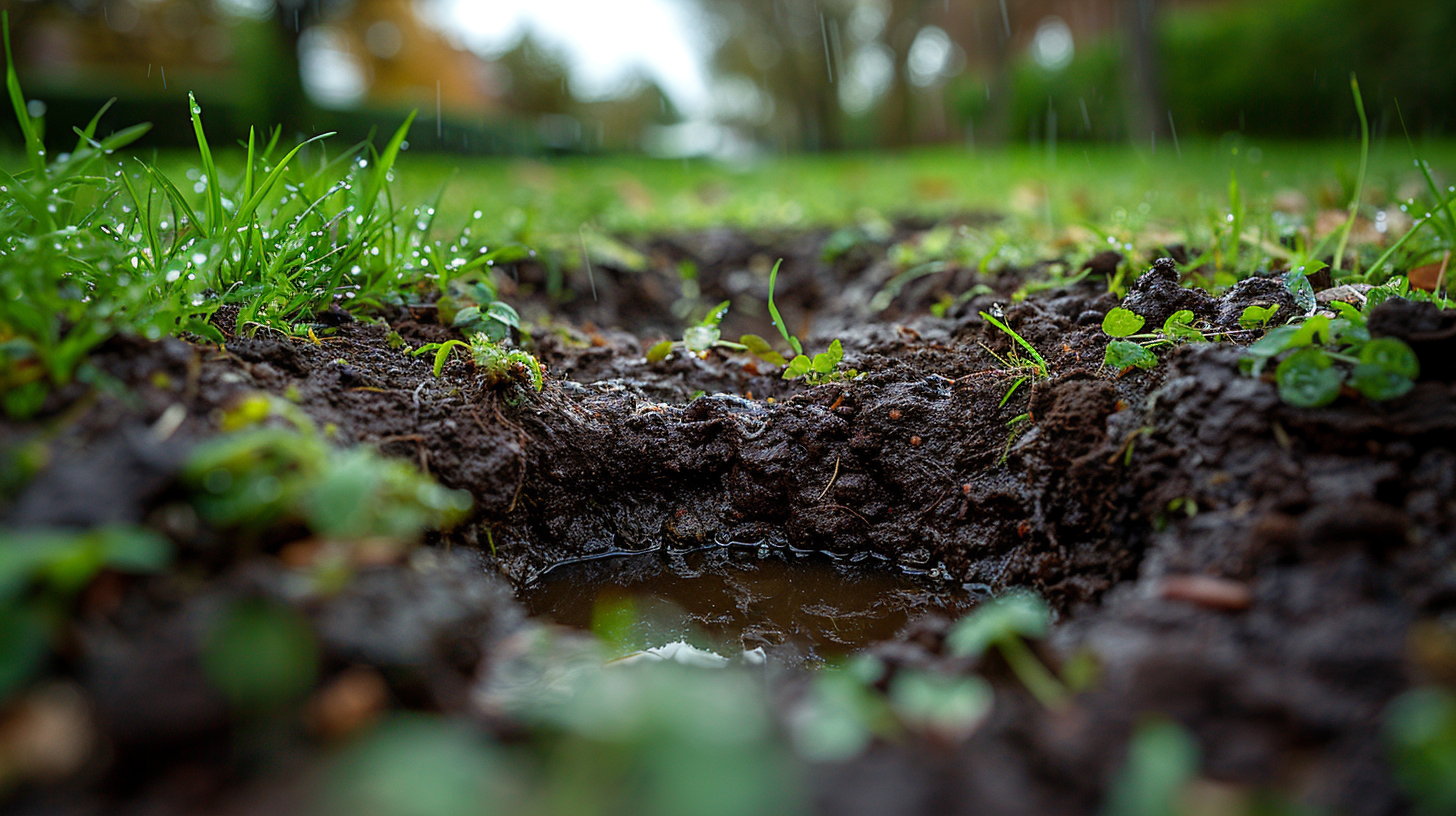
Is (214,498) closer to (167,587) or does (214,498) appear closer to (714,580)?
(167,587)

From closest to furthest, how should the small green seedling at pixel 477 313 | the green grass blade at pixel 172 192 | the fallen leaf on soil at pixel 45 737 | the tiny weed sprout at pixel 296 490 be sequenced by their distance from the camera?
the fallen leaf on soil at pixel 45 737 < the tiny weed sprout at pixel 296 490 < the green grass blade at pixel 172 192 < the small green seedling at pixel 477 313

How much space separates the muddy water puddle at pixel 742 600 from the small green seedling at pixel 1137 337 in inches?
25.5

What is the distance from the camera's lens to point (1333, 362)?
1334 millimetres

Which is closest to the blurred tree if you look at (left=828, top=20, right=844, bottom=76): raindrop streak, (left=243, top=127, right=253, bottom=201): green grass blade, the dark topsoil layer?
(left=828, top=20, right=844, bottom=76): raindrop streak

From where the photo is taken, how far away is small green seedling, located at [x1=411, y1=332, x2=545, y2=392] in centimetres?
184

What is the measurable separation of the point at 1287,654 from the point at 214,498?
4.63 feet

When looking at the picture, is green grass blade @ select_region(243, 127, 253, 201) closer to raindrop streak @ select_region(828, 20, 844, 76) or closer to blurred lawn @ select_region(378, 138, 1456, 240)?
blurred lawn @ select_region(378, 138, 1456, 240)

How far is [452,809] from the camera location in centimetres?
66

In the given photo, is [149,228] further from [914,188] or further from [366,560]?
[914,188]

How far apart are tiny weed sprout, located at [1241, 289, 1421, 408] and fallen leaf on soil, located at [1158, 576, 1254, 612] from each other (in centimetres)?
44

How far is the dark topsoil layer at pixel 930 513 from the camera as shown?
0.80 m

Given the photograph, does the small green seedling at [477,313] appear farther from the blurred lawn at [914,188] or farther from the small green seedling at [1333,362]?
the small green seedling at [1333,362]

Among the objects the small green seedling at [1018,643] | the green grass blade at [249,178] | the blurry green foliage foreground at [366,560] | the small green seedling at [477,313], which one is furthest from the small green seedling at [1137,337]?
the green grass blade at [249,178]

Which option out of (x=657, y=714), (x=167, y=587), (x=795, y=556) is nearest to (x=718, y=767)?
(x=657, y=714)
